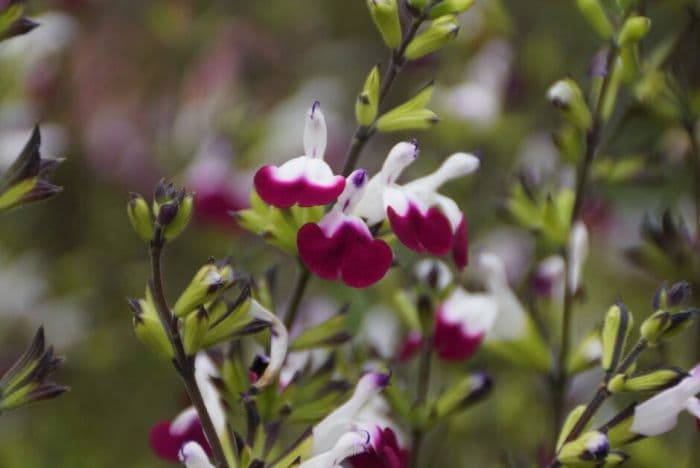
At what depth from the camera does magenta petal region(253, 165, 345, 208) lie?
387 mm

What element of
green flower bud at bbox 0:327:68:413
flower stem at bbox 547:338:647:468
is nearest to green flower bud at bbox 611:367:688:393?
flower stem at bbox 547:338:647:468

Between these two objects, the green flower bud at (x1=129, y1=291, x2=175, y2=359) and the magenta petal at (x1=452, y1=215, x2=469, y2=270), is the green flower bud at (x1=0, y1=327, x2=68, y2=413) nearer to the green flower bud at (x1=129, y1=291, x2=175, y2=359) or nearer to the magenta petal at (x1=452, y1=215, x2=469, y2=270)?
the green flower bud at (x1=129, y1=291, x2=175, y2=359)

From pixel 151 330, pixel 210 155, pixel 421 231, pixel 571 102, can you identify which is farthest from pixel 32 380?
pixel 210 155

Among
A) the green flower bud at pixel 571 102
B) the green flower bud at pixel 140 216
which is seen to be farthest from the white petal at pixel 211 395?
the green flower bud at pixel 571 102

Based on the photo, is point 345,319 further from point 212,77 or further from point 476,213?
point 212,77

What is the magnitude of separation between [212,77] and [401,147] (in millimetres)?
710

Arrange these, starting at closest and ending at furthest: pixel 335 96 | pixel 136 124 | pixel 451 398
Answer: pixel 451 398 → pixel 136 124 → pixel 335 96

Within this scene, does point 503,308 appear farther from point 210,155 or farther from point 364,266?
point 210,155

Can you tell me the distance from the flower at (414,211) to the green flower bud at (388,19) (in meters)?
0.04

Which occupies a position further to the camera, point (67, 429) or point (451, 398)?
point (67, 429)

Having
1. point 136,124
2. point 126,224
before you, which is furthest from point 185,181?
point 136,124

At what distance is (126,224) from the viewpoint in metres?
0.95

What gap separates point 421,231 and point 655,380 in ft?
0.36

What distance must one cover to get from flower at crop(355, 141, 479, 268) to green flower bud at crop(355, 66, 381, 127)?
27 millimetres
